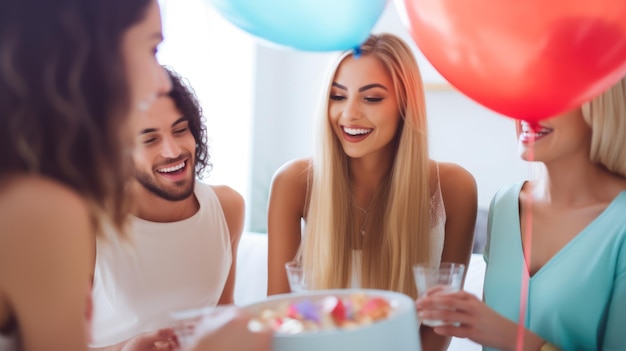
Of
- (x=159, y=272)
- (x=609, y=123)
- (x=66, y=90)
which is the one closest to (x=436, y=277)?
(x=609, y=123)

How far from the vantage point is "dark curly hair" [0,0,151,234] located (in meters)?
0.79

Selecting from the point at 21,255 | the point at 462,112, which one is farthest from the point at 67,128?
the point at 462,112

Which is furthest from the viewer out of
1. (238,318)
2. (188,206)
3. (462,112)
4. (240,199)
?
(462,112)

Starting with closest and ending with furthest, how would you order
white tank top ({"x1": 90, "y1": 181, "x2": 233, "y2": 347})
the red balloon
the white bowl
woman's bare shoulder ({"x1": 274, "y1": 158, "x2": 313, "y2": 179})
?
the white bowl < the red balloon < white tank top ({"x1": 90, "y1": 181, "x2": 233, "y2": 347}) < woman's bare shoulder ({"x1": 274, "y1": 158, "x2": 313, "y2": 179})

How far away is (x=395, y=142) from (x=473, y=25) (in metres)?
0.84

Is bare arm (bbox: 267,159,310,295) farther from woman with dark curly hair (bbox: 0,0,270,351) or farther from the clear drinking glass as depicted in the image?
woman with dark curly hair (bbox: 0,0,270,351)

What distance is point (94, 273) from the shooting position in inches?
68.2

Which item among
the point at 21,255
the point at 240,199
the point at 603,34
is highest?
the point at 603,34

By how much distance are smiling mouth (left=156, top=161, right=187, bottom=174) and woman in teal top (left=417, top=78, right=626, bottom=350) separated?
2.65ft

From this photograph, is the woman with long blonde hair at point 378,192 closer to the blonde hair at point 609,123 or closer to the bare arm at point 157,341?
the blonde hair at point 609,123

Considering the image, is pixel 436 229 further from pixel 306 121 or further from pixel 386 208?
pixel 306 121

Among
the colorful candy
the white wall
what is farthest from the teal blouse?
the white wall

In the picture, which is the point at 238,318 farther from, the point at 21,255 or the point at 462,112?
the point at 462,112

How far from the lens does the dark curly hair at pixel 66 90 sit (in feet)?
2.60
